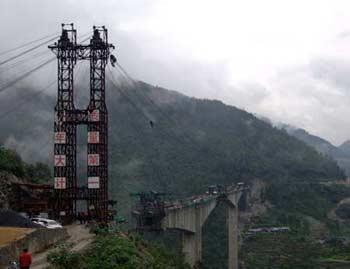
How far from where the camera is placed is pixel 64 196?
42.0 meters

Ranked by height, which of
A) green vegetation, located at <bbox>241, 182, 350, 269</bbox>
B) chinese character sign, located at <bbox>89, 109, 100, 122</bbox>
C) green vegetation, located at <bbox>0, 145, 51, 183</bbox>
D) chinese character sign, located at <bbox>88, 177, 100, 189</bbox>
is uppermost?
chinese character sign, located at <bbox>89, 109, 100, 122</bbox>

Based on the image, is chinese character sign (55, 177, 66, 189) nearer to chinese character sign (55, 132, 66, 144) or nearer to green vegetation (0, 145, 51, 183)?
chinese character sign (55, 132, 66, 144)

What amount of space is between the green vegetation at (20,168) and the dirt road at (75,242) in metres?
7.53

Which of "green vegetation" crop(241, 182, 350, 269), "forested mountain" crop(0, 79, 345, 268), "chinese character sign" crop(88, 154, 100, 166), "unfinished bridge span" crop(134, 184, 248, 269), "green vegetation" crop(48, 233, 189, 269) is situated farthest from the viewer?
"forested mountain" crop(0, 79, 345, 268)

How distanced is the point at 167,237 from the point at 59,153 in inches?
1501

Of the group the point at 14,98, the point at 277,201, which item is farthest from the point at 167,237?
the point at 14,98

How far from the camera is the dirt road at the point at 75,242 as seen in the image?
2072 cm

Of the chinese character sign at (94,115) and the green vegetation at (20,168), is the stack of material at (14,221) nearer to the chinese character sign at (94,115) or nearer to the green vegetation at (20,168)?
the green vegetation at (20,168)

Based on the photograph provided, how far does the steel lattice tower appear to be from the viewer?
41312mm

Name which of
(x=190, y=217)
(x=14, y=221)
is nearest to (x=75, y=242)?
(x=14, y=221)

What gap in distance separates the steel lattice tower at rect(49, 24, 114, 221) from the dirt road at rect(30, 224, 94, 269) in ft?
15.4

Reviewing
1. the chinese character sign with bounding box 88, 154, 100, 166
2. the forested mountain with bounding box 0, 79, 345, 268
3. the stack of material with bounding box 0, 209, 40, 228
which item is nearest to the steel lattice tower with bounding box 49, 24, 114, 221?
the chinese character sign with bounding box 88, 154, 100, 166

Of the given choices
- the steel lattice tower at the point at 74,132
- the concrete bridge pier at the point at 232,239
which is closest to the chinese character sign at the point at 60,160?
the steel lattice tower at the point at 74,132

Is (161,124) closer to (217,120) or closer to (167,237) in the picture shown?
(217,120)
